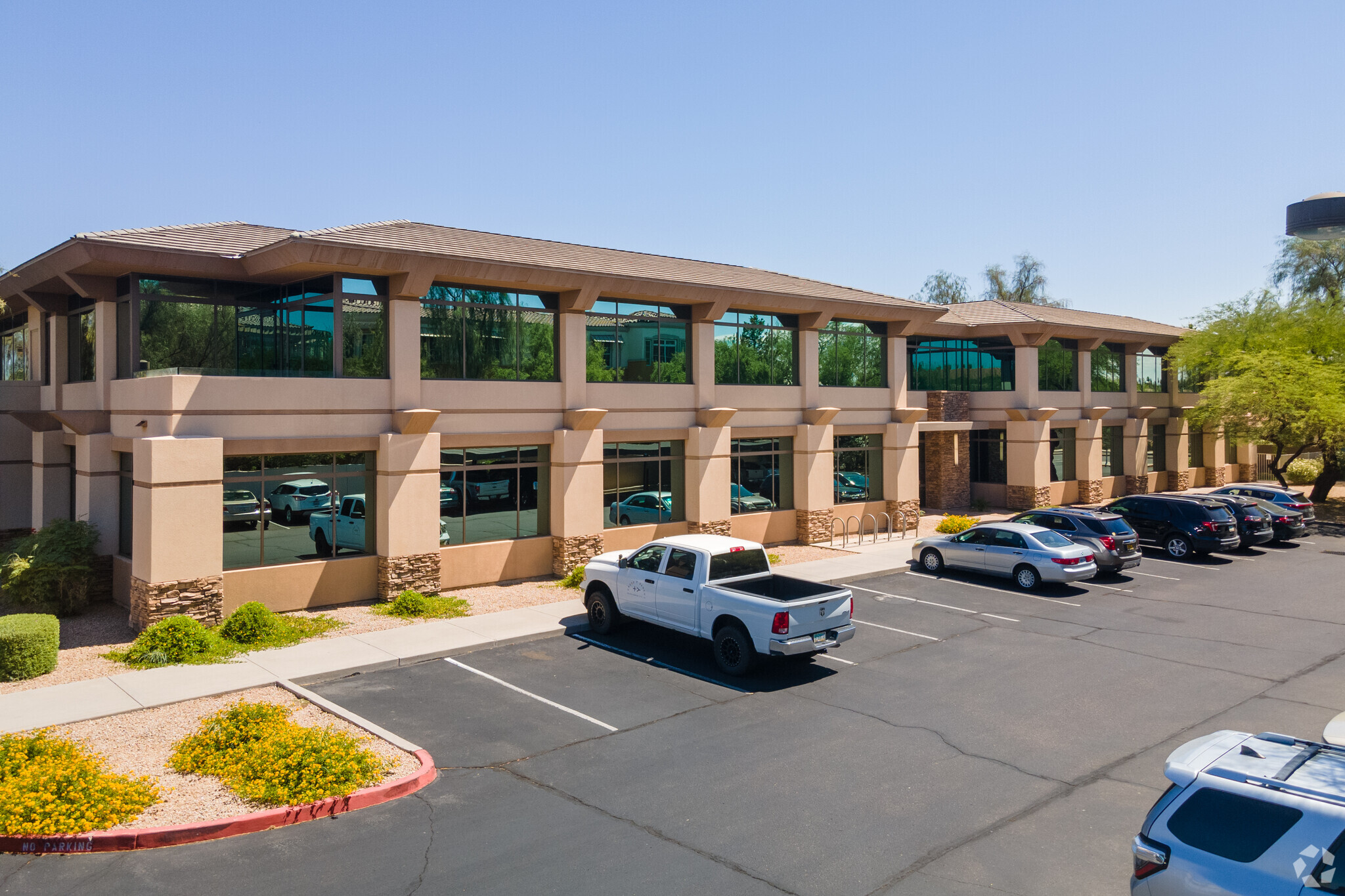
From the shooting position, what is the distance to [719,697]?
1280cm

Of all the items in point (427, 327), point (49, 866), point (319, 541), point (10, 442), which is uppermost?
point (427, 327)

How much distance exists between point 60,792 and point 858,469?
2364 centimetres

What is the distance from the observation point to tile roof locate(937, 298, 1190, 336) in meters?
34.2

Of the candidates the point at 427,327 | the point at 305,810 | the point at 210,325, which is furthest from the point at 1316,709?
the point at 210,325

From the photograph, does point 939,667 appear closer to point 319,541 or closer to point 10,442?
point 319,541

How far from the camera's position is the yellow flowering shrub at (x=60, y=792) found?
26.9 ft

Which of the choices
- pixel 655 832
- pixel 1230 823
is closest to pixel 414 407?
pixel 655 832

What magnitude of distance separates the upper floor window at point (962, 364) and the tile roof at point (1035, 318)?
110 centimetres

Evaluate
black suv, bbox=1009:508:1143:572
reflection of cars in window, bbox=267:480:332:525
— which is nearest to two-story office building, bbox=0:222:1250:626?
reflection of cars in window, bbox=267:480:332:525

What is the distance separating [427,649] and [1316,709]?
1304cm

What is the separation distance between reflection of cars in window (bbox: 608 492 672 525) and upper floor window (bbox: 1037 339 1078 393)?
18.7 meters

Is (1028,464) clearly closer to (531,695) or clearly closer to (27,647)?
(531,695)

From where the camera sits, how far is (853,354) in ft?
92.7

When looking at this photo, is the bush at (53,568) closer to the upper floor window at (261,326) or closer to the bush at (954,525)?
the upper floor window at (261,326)
